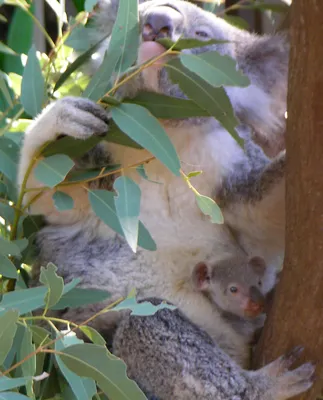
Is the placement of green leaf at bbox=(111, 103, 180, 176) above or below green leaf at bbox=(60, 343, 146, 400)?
above

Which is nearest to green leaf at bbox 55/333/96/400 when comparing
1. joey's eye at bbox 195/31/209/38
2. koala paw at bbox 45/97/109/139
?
koala paw at bbox 45/97/109/139

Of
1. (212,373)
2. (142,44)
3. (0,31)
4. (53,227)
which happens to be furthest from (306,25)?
(0,31)

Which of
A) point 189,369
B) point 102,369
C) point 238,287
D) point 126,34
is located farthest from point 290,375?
point 126,34

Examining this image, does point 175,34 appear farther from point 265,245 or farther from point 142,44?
point 265,245

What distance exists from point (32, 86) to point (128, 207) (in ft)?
1.67

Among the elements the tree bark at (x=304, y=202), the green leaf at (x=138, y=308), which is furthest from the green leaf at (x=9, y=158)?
the tree bark at (x=304, y=202)

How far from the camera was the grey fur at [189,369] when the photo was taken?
156 cm

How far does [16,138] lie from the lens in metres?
1.99

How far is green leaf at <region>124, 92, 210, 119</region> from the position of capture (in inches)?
64.3

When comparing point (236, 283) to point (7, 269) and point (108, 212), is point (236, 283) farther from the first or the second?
point (7, 269)

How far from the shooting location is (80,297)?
5.44ft

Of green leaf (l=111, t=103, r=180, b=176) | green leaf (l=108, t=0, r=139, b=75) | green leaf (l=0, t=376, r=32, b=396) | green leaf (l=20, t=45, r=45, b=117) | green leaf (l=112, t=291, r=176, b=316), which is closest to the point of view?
green leaf (l=0, t=376, r=32, b=396)

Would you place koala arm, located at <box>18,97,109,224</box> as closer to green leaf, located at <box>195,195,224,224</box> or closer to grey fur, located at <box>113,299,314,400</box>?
green leaf, located at <box>195,195,224,224</box>

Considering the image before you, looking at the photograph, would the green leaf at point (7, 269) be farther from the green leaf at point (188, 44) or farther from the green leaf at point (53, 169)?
the green leaf at point (188, 44)
